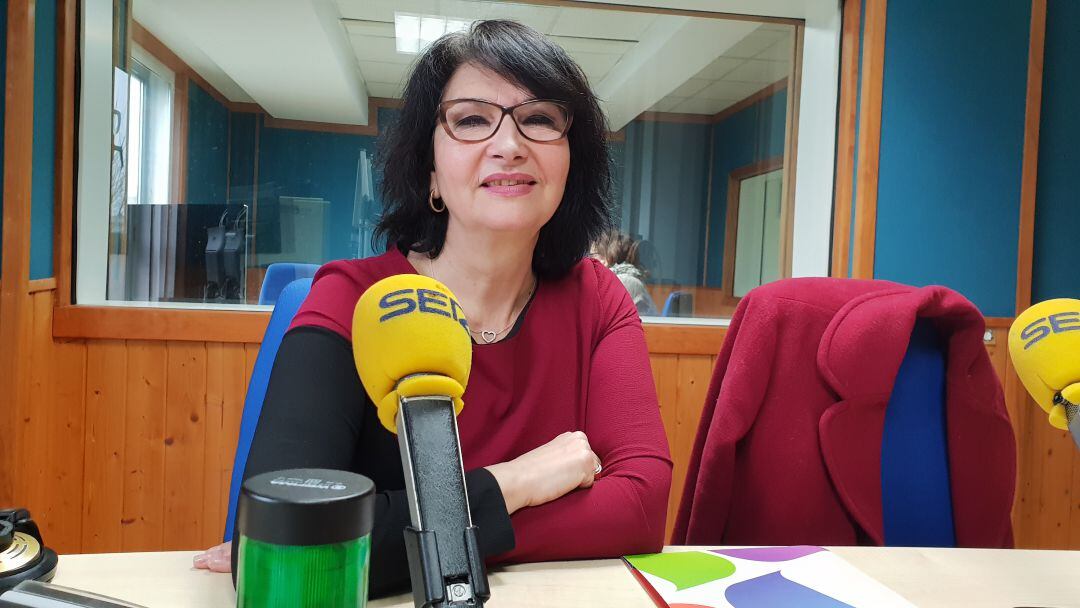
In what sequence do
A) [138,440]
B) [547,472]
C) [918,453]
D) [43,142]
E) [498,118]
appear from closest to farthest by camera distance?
[547,472] < [498,118] < [918,453] < [43,142] < [138,440]

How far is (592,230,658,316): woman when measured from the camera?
3.07 metres

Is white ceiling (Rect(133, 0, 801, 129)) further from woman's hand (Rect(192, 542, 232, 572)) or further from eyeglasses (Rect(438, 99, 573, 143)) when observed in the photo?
woman's hand (Rect(192, 542, 232, 572))

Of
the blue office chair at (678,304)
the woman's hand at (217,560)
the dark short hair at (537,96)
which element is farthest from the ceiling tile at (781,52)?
the woman's hand at (217,560)

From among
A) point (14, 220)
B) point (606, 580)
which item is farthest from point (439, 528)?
point (14, 220)

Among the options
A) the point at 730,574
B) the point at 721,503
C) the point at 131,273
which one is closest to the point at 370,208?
the point at 131,273

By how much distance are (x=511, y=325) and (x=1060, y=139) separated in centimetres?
247

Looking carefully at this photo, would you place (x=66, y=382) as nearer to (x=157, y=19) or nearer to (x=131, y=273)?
(x=131, y=273)

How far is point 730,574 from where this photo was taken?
2.86ft

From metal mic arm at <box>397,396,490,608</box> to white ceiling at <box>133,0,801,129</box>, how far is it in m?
2.53

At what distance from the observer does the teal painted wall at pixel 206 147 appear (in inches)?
113

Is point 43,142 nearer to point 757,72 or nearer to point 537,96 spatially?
point 537,96

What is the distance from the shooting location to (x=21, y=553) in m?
0.77

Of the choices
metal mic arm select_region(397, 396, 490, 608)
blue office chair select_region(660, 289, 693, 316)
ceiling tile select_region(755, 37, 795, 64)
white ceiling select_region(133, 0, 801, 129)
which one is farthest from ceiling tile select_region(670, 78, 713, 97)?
metal mic arm select_region(397, 396, 490, 608)

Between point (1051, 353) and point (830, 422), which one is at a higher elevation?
point (1051, 353)
